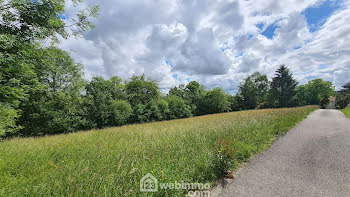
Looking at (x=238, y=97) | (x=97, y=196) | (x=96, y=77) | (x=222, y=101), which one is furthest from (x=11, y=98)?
(x=238, y=97)

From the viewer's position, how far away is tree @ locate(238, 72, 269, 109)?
4403 centimetres

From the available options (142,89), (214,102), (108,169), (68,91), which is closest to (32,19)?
(108,169)

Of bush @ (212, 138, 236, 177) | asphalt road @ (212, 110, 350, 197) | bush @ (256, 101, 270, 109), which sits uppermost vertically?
bush @ (256, 101, 270, 109)

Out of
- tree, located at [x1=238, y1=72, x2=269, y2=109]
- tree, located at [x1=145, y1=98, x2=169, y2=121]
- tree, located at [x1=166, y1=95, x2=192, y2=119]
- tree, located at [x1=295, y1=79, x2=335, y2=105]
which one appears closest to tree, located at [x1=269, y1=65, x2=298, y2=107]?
tree, located at [x1=238, y1=72, x2=269, y2=109]

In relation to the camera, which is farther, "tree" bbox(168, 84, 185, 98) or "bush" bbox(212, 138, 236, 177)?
"tree" bbox(168, 84, 185, 98)

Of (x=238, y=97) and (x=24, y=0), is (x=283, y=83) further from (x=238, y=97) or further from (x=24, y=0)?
(x=24, y=0)

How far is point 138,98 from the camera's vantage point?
28.9 m

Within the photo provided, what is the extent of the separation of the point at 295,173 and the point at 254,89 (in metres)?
50.1

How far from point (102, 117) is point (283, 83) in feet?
175

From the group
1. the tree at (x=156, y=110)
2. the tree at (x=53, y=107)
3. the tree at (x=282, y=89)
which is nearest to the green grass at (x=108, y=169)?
the tree at (x=53, y=107)

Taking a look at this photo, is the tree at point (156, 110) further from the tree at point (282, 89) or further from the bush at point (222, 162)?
the tree at point (282, 89)

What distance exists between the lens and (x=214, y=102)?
36344 mm

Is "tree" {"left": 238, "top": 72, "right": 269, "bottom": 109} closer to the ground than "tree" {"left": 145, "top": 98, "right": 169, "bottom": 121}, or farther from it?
farther from it

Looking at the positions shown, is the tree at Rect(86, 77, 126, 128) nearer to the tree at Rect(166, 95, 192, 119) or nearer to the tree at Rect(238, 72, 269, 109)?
the tree at Rect(166, 95, 192, 119)
